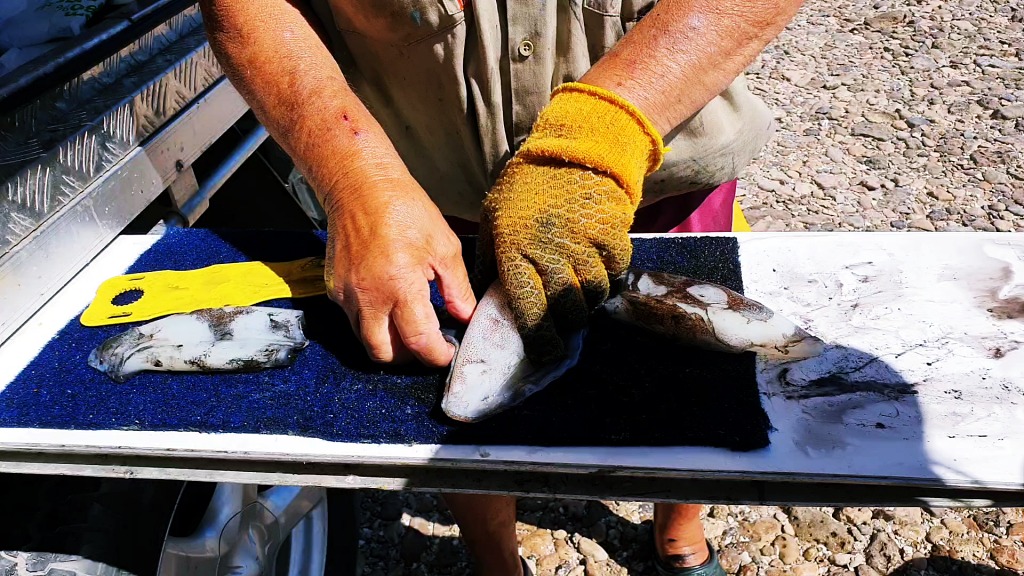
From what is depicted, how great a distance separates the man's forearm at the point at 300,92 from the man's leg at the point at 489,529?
77 cm

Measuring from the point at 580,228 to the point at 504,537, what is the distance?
94 centimetres

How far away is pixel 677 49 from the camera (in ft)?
4.46

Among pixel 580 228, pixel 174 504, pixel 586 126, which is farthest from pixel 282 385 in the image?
pixel 586 126

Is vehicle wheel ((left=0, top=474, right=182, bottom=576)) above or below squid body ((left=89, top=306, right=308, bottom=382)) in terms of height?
below

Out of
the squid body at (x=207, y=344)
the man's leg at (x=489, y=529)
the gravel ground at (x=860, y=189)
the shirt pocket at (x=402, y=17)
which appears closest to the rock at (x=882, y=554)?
the gravel ground at (x=860, y=189)

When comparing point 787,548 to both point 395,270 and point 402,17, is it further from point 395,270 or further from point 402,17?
point 402,17

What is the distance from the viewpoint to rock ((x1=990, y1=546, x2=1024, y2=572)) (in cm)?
213

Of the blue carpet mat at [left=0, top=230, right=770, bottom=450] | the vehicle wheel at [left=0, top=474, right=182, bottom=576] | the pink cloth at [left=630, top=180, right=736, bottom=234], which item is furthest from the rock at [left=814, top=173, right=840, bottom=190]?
the vehicle wheel at [left=0, top=474, right=182, bottom=576]

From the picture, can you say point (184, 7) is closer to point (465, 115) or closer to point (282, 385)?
point (465, 115)

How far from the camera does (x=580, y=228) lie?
1.32 metres

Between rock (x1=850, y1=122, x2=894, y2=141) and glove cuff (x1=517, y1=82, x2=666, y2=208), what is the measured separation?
3.34 meters

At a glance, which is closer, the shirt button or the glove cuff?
the glove cuff

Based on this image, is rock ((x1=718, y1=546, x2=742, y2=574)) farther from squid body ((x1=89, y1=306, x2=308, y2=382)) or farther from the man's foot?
squid body ((x1=89, y1=306, x2=308, y2=382))

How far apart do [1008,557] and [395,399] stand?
192cm
